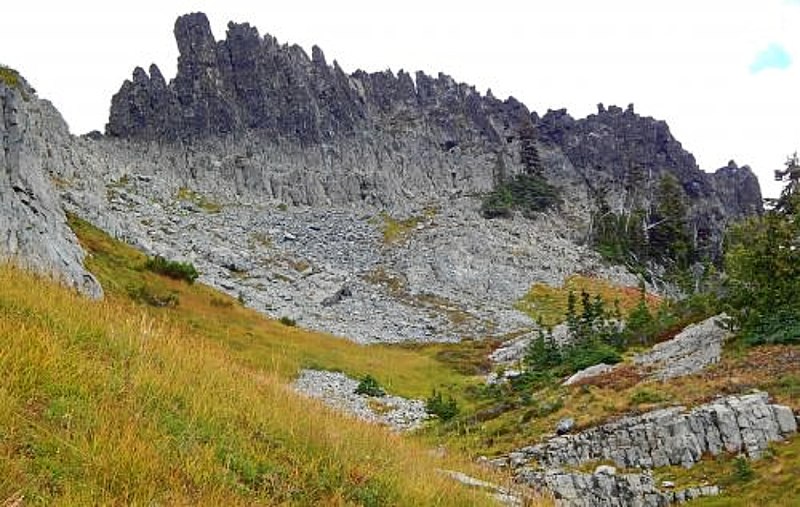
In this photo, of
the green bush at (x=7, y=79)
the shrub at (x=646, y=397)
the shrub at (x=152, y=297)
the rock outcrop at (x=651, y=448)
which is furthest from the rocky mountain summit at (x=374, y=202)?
the shrub at (x=152, y=297)

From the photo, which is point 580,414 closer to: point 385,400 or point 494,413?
point 494,413

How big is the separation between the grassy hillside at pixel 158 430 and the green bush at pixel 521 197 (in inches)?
4155

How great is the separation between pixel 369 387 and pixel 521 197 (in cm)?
8707

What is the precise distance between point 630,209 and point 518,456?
11329 centimetres

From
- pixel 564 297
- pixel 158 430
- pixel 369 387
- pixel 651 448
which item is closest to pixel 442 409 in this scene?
pixel 369 387

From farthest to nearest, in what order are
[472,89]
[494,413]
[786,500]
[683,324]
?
[472,89] < [683,324] < [494,413] < [786,500]

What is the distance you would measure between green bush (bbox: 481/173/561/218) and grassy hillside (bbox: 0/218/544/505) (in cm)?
10554

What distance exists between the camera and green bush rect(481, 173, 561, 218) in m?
114

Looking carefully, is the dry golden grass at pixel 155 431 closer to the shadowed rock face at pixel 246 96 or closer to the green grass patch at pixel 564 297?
the green grass patch at pixel 564 297

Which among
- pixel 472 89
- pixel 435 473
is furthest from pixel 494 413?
pixel 472 89

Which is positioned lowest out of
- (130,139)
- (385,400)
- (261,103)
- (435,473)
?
(385,400)

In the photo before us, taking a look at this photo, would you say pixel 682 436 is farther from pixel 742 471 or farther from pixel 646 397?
pixel 646 397

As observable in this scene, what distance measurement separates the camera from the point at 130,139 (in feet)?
401

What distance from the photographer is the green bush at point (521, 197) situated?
113938mm
